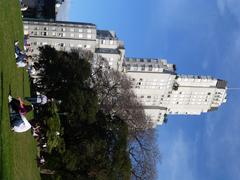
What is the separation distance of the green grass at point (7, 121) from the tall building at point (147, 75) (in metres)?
72.8

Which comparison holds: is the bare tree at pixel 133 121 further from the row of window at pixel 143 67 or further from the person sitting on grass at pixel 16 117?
the row of window at pixel 143 67

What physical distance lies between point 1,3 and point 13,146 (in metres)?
9.27

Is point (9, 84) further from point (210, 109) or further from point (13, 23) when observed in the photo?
point (210, 109)

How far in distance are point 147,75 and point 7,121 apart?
10641cm

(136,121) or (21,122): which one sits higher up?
(21,122)

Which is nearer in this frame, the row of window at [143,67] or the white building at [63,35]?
the white building at [63,35]

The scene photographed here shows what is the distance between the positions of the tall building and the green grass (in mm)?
72834

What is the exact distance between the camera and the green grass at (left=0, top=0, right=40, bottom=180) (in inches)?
1055

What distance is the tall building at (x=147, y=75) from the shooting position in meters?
114

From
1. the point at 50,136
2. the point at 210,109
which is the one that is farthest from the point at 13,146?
the point at 210,109

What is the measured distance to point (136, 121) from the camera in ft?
221

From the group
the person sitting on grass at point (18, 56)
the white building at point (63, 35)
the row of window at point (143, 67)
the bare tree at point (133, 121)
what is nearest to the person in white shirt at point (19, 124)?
the person sitting on grass at point (18, 56)

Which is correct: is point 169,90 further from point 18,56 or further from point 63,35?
point 18,56

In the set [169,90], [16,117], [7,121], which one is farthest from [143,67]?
[7,121]
